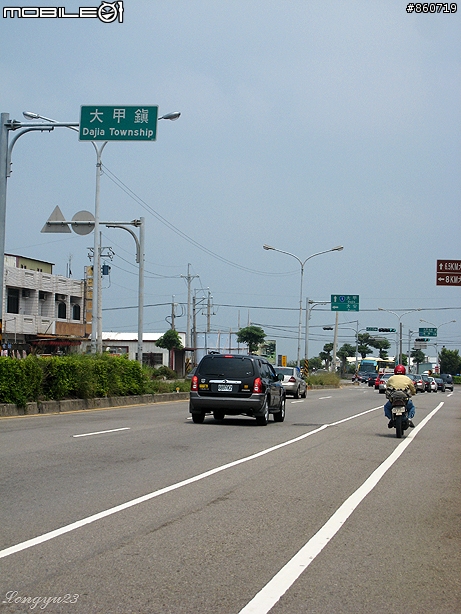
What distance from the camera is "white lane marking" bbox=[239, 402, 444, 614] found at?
5500 millimetres

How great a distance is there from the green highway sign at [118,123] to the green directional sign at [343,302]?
44.3 metres

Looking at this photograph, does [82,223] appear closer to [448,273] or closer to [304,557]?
[448,273]

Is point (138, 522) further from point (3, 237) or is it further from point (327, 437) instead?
point (3, 237)

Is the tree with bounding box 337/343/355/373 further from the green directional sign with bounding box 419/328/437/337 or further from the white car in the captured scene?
the white car

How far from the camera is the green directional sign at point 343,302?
6372 centimetres

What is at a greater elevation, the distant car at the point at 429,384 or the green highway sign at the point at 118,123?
the green highway sign at the point at 118,123

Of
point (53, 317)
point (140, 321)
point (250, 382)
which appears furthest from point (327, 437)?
point (53, 317)

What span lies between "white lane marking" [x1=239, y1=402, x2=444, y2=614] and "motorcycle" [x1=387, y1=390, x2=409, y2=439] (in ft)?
19.3

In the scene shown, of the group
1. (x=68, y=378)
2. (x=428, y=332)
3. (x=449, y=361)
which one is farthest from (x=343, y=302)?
(x=449, y=361)

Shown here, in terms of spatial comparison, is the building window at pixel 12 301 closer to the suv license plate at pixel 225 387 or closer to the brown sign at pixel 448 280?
the suv license plate at pixel 225 387

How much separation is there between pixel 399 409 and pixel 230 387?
427cm

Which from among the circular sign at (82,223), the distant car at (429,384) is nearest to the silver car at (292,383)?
the circular sign at (82,223)

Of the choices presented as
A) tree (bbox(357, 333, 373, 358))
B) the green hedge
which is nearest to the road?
the green hedge

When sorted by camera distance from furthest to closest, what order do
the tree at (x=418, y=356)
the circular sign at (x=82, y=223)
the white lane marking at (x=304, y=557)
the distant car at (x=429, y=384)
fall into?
the tree at (x=418, y=356), the distant car at (x=429, y=384), the circular sign at (x=82, y=223), the white lane marking at (x=304, y=557)
